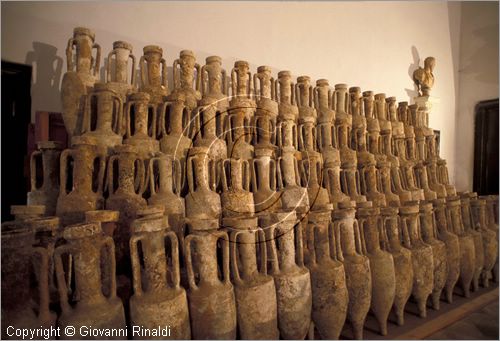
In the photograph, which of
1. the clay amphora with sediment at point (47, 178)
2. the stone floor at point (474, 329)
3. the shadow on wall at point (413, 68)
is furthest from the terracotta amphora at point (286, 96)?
the shadow on wall at point (413, 68)

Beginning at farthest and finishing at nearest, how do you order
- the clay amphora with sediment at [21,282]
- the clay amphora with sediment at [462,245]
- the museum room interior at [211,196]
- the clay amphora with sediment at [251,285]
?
the clay amphora with sediment at [462,245] → the clay amphora with sediment at [251,285] → the museum room interior at [211,196] → the clay amphora with sediment at [21,282]

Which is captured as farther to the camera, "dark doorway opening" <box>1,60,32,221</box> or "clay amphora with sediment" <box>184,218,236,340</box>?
"dark doorway opening" <box>1,60,32,221</box>

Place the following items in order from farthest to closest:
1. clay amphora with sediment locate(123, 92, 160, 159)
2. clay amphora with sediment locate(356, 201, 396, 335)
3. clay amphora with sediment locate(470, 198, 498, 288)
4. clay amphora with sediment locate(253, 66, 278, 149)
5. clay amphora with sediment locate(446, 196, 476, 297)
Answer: clay amphora with sediment locate(470, 198, 498, 288)
clay amphora with sediment locate(446, 196, 476, 297)
clay amphora with sediment locate(253, 66, 278, 149)
clay amphora with sediment locate(356, 201, 396, 335)
clay amphora with sediment locate(123, 92, 160, 159)

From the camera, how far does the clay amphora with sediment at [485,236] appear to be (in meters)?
1.98

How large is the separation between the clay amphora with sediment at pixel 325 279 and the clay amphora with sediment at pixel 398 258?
14.0 inches

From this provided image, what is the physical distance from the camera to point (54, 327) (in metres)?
0.86

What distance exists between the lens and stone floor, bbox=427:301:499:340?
1.42 m

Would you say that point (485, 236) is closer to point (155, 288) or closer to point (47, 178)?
point (155, 288)

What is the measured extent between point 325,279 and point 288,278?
6.9 inches

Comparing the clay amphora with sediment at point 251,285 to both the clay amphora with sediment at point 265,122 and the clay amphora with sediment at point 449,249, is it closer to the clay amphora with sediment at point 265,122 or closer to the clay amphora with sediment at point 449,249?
the clay amphora with sediment at point 265,122

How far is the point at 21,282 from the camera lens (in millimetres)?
860

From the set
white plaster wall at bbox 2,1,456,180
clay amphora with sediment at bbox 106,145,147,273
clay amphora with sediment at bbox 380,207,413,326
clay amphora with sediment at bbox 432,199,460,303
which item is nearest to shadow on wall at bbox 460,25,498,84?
white plaster wall at bbox 2,1,456,180

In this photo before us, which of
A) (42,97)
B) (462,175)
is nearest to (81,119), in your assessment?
(42,97)

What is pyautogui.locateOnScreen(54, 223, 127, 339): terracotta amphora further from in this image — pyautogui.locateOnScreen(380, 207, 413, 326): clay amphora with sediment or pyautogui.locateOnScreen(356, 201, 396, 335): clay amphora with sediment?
pyautogui.locateOnScreen(380, 207, 413, 326): clay amphora with sediment
